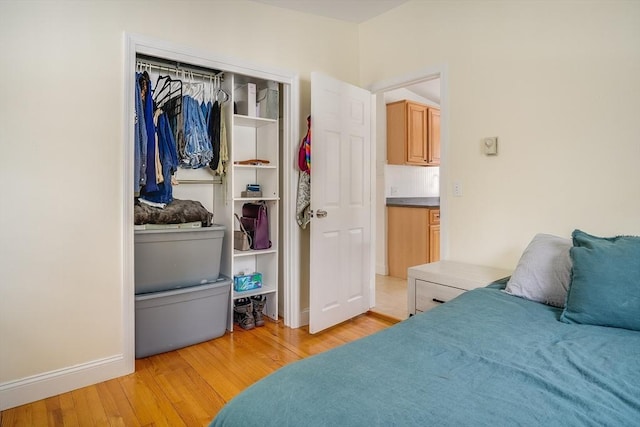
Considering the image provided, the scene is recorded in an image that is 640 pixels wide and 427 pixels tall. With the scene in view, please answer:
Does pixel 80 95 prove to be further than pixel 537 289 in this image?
Yes

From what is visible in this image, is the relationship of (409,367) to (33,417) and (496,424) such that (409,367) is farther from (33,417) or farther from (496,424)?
(33,417)

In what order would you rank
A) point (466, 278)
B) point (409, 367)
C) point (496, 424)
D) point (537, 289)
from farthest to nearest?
→ point (466, 278), point (537, 289), point (409, 367), point (496, 424)

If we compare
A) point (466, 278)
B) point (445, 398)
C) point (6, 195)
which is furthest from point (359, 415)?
point (6, 195)

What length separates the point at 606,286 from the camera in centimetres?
142

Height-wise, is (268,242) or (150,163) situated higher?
(150,163)

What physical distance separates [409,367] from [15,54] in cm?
241

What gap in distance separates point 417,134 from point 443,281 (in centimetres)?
303

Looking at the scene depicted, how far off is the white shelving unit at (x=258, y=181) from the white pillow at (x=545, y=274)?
1.96 m

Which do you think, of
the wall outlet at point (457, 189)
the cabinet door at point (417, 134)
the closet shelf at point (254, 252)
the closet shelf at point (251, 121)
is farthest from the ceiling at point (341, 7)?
the closet shelf at point (254, 252)

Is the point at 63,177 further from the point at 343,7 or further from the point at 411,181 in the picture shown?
the point at 411,181

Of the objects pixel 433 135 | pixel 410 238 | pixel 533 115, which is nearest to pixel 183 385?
pixel 533 115

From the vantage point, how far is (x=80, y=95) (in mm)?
2137

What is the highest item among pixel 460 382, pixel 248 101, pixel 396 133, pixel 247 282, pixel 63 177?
pixel 396 133

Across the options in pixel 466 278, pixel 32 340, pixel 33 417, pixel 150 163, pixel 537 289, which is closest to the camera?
pixel 537 289
